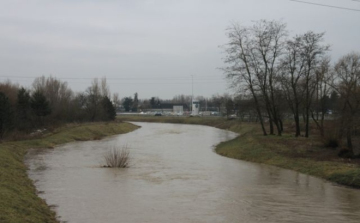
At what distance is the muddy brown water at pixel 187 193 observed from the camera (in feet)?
43.9

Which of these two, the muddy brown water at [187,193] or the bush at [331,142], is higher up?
the bush at [331,142]

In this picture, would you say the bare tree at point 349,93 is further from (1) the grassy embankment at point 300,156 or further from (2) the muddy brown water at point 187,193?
(2) the muddy brown water at point 187,193

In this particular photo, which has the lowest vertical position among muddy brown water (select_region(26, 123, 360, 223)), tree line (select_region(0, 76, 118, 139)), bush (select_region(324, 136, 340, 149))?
muddy brown water (select_region(26, 123, 360, 223))

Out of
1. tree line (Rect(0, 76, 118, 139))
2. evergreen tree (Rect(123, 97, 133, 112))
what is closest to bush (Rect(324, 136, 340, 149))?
tree line (Rect(0, 76, 118, 139))

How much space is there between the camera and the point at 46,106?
169 ft

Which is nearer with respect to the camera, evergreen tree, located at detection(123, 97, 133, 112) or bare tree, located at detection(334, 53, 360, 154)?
bare tree, located at detection(334, 53, 360, 154)

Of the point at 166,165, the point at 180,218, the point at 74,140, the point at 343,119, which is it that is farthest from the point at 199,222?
the point at 74,140

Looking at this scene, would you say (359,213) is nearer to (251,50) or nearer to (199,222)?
(199,222)

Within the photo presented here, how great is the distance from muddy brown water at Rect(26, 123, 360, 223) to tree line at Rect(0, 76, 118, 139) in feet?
47.0

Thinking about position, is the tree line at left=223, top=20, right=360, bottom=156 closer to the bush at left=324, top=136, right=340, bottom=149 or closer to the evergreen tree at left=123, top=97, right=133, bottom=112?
the bush at left=324, top=136, right=340, bottom=149

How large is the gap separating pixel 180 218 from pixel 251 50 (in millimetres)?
32477

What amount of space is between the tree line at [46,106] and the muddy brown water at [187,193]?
14.3m

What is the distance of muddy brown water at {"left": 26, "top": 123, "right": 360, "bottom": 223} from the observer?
1338cm

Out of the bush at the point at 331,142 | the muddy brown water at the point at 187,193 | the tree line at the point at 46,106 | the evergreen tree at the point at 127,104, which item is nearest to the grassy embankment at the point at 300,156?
the bush at the point at 331,142
